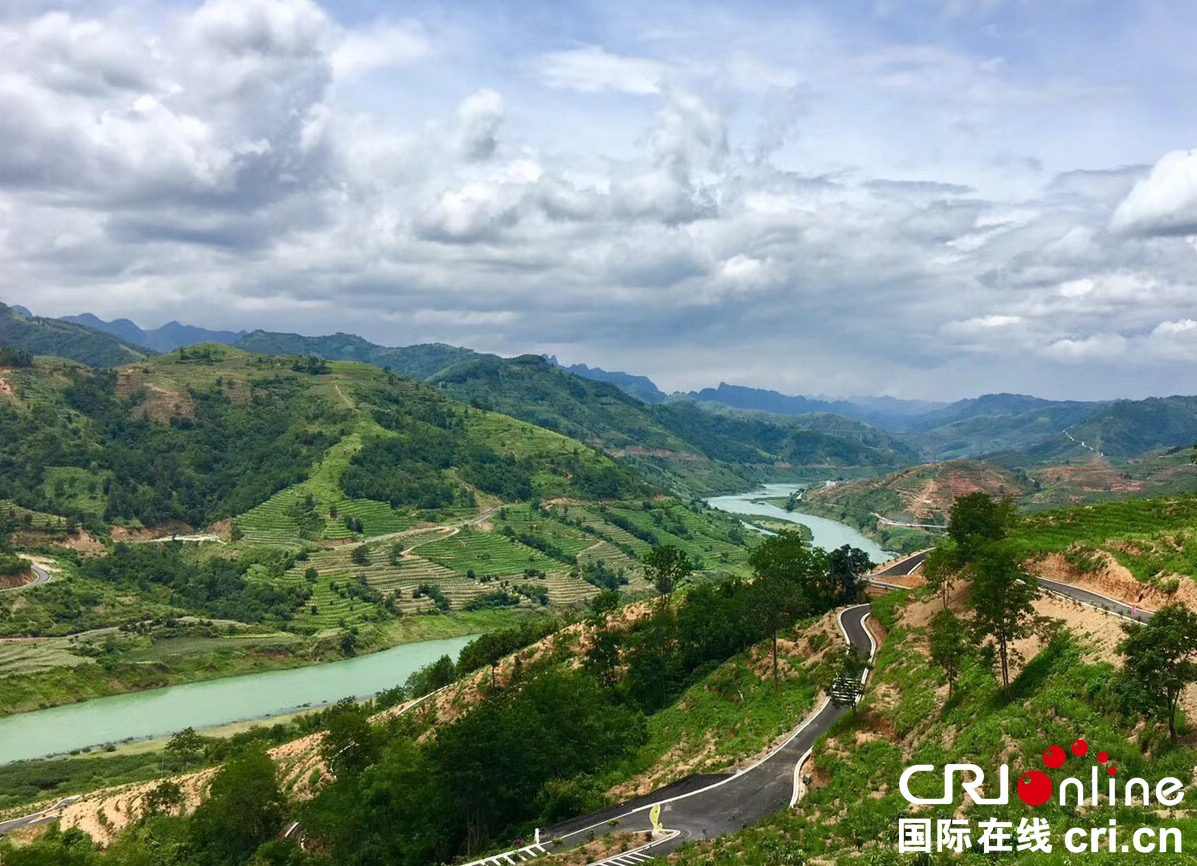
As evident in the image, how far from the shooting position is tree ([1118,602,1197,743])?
21.8m

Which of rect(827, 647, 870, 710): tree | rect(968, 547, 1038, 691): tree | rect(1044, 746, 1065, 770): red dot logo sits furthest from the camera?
rect(827, 647, 870, 710): tree

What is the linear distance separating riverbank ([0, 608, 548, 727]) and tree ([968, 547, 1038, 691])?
398 ft

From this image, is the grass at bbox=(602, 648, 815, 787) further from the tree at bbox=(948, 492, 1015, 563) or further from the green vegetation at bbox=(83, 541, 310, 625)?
the green vegetation at bbox=(83, 541, 310, 625)

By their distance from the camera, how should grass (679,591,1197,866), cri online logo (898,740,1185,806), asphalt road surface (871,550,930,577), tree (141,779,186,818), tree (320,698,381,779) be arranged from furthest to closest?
1. asphalt road surface (871,550,930,577)
2. tree (141,779,186,818)
3. tree (320,698,381,779)
4. grass (679,591,1197,866)
5. cri online logo (898,740,1185,806)

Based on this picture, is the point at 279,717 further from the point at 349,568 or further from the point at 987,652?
the point at 987,652

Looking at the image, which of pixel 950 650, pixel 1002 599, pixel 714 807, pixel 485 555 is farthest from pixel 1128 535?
pixel 485 555

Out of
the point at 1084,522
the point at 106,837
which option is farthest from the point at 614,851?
the point at 106,837

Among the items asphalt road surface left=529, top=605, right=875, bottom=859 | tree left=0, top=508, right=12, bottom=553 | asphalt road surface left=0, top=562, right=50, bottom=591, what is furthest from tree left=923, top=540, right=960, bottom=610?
tree left=0, top=508, right=12, bottom=553

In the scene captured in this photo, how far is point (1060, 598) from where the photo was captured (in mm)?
37312

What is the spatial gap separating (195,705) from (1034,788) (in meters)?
117

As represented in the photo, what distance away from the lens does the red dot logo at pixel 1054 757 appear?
23.7 metres

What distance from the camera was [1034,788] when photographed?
23.1 m

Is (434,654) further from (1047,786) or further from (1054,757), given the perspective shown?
(1047,786)

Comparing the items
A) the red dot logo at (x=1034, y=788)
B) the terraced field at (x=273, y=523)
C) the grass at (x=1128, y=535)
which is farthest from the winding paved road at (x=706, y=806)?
the terraced field at (x=273, y=523)
